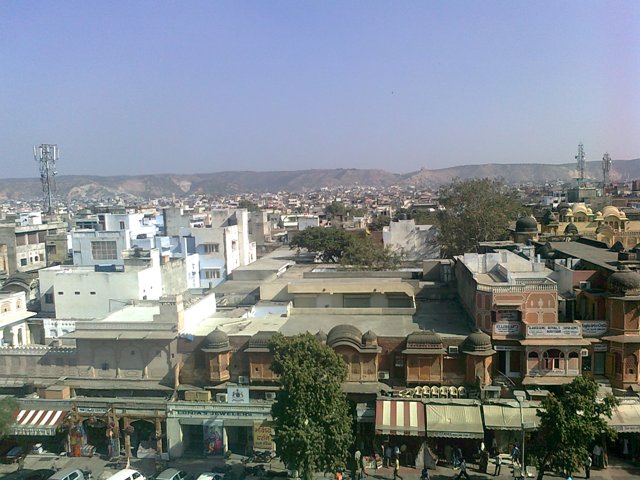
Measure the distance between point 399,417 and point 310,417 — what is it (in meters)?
4.05

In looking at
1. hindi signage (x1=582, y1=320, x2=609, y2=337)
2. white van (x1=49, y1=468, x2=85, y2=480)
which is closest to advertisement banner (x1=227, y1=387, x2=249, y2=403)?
white van (x1=49, y1=468, x2=85, y2=480)

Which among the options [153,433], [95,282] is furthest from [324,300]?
[95,282]

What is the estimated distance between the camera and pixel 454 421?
22.5 metres

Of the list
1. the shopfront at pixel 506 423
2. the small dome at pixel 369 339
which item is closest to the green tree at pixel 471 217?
the small dome at pixel 369 339

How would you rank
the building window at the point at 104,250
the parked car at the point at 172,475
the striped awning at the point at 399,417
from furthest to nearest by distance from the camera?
the building window at the point at 104,250 < the striped awning at the point at 399,417 < the parked car at the point at 172,475

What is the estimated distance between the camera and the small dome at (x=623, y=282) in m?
23.8

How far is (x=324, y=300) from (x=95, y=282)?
1414 centimetres

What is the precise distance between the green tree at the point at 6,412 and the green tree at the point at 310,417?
10.6 meters

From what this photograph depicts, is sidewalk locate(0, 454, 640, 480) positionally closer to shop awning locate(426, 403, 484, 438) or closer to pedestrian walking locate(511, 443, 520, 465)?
pedestrian walking locate(511, 443, 520, 465)

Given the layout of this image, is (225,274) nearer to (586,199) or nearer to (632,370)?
(632,370)

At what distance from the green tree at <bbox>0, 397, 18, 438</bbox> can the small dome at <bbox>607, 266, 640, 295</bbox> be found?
79.2 feet

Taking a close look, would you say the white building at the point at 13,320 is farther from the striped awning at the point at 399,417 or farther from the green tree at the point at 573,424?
the green tree at the point at 573,424

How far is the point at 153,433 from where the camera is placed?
25781 mm

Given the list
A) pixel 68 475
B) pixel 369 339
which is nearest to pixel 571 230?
pixel 369 339
